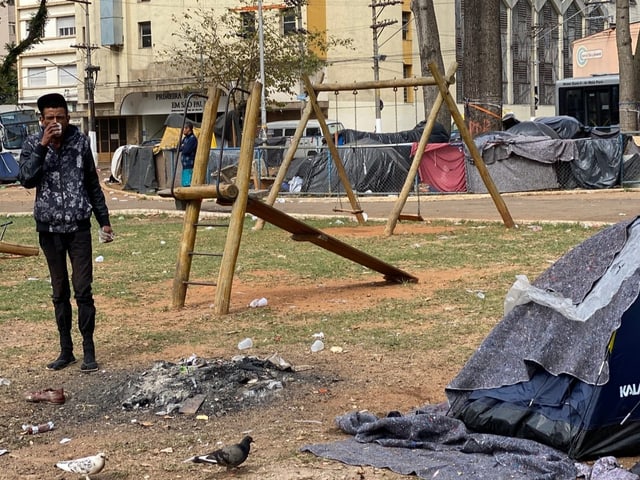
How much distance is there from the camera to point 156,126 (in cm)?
6475

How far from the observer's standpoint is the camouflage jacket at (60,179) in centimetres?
709

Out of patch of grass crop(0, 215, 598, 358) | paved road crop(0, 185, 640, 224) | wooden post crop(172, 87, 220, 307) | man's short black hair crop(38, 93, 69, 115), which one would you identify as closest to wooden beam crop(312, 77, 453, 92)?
patch of grass crop(0, 215, 598, 358)

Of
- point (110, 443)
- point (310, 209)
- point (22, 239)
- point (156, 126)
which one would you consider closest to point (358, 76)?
point (156, 126)

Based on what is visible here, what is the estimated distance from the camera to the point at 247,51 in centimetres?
4856

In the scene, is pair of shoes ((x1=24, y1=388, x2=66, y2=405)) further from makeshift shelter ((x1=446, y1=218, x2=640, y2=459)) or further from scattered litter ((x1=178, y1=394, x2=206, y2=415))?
makeshift shelter ((x1=446, y1=218, x2=640, y2=459))

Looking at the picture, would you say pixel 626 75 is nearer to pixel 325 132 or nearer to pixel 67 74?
pixel 325 132

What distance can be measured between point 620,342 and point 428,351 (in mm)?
2534

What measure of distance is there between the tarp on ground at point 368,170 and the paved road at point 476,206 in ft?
2.78

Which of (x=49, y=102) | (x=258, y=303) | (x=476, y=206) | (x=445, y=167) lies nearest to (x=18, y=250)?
(x=258, y=303)

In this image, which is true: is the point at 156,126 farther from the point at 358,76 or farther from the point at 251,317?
the point at 251,317

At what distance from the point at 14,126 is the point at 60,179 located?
1533 inches

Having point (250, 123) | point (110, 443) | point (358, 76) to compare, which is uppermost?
point (358, 76)

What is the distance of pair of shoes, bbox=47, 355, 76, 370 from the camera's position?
738cm

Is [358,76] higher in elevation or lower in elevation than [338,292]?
higher
